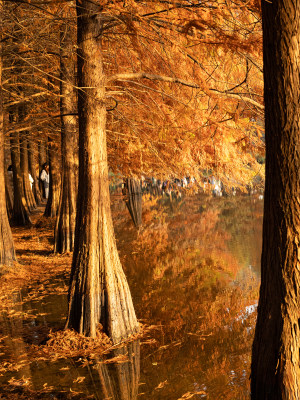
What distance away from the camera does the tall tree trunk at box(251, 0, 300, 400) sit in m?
3.93

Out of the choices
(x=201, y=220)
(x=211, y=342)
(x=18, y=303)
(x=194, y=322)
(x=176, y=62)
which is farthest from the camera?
(x=201, y=220)

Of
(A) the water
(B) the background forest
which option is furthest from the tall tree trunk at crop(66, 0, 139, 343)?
(A) the water

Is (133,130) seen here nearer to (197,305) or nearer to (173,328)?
(197,305)

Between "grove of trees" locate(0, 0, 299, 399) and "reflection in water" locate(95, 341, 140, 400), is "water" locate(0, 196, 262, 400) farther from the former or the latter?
"grove of trees" locate(0, 0, 299, 399)

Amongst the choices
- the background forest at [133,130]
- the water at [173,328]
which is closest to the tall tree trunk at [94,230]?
the background forest at [133,130]

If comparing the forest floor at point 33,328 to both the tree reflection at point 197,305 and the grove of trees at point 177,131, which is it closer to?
the grove of trees at point 177,131

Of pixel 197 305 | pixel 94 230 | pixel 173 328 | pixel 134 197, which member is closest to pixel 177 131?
pixel 197 305

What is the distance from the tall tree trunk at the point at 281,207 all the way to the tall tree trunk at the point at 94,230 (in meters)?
3.01

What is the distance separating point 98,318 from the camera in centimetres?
687

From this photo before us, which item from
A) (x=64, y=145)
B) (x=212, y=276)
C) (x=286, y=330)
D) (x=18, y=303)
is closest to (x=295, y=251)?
(x=286, y=330)

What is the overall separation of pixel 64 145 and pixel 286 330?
1020cm

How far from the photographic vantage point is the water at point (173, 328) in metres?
5.46

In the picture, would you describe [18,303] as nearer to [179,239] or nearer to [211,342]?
[211,342]

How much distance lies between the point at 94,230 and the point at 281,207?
11.2 ft
